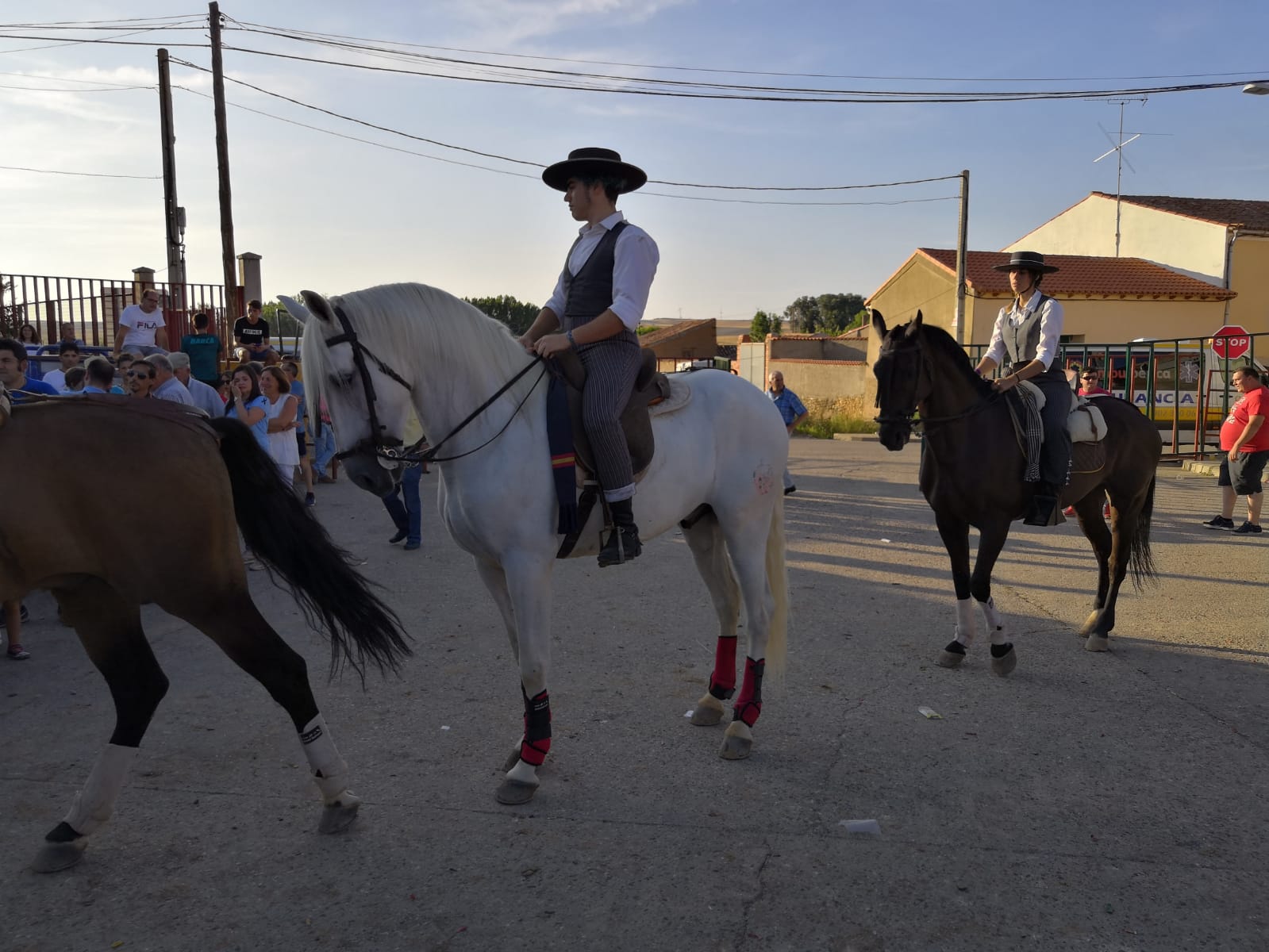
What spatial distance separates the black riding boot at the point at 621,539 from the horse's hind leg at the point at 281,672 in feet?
4.39

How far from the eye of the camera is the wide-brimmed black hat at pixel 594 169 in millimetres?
3936

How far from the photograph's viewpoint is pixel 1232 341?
15.8 meters

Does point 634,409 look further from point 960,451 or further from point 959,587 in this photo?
point 959,587

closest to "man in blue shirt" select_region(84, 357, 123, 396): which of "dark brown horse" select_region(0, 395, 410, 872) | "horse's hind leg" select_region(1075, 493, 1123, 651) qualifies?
"dark brown horse" select_region(0, 395, 410, 872)

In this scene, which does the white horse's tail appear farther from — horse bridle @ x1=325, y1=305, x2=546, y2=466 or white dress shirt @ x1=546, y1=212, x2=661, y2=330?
horse bridle @ x1=325, y1=305, x2=546, y2=466

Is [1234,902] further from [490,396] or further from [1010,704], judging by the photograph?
[490,396]

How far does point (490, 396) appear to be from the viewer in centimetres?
370

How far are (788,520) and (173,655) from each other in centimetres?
732

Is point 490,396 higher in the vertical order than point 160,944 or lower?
higher

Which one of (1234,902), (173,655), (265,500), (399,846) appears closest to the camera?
(1234,902)

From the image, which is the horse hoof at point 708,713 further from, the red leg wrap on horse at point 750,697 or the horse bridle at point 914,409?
the horse bridle at point 914,409

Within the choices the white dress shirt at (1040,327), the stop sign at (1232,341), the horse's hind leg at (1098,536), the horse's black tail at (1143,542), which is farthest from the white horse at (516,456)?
the stop sign at (1232,341)

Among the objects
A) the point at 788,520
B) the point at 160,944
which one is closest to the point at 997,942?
the point at 160,944

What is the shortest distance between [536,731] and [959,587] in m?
3.13
